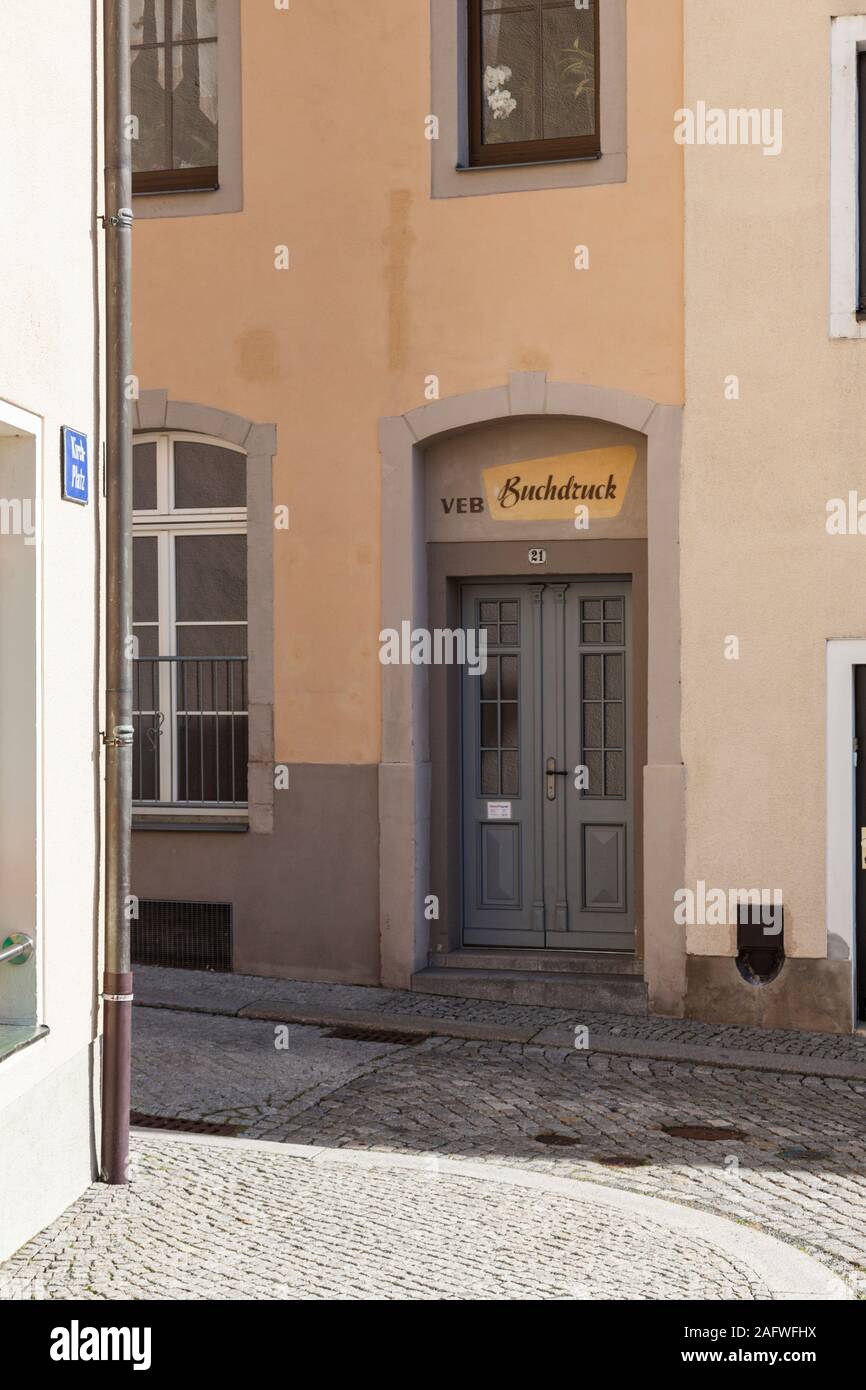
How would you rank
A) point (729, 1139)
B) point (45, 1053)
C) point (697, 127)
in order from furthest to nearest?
point (697, 127) → point (729, 1139) → point (45, 1053)

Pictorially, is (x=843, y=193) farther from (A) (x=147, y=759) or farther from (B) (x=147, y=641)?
(A) (x=147, y=759)

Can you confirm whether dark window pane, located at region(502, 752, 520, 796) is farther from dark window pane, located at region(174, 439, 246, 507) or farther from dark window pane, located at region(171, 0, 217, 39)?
dark window pane, located at region(171, 0, 217, 39)

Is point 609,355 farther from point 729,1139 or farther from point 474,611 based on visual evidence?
point 729,1139

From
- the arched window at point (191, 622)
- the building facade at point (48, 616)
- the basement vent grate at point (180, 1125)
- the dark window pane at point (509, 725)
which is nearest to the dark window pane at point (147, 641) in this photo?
the arched window at point (191, 622)

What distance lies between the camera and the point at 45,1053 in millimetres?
6363

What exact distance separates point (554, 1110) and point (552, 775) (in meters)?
3.71

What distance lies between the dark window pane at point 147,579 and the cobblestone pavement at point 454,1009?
8.42 ft

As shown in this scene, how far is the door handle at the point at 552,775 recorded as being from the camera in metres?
12.0

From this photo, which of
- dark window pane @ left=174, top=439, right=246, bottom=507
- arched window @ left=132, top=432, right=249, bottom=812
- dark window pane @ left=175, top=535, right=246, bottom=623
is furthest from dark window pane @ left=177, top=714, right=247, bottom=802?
dark window pane @ left=174, top=439, right=246, bottom=507

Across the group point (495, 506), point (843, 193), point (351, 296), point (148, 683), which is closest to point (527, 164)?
point (351, 296)

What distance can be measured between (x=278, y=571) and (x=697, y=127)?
4.03m

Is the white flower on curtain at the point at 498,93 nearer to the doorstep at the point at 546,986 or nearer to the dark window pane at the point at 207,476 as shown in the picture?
the dark window pane at the point at 207,476

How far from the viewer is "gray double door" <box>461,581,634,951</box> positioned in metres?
11.9

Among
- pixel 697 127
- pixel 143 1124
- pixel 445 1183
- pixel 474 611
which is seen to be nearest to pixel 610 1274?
pixel 445 1183
